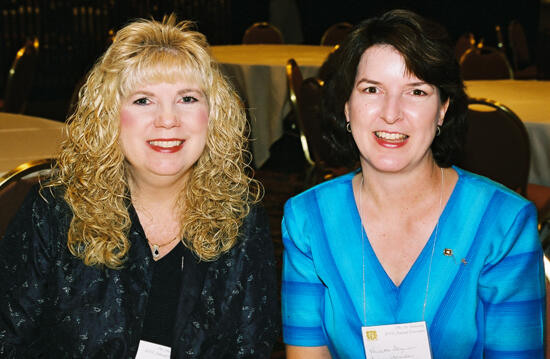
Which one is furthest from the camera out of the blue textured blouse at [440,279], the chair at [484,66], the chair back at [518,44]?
the chair back at [518,44]

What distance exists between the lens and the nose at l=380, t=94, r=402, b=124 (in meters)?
1.77

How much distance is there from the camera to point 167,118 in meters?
1.86

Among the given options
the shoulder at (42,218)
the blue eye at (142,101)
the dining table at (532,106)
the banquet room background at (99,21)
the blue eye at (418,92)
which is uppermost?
the blue eye at (418,92)

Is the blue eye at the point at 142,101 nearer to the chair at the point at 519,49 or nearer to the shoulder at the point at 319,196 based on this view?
the shoulder at the point at 319,196

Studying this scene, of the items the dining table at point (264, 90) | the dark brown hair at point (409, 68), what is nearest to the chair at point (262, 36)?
the dining table at point (264, 90)

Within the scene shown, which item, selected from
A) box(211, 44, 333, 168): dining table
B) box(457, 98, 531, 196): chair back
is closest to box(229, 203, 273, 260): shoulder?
box(457, 98, 531, 196): chair back

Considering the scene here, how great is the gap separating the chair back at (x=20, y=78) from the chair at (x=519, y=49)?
189 inches

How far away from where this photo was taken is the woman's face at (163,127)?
1872 millimetres

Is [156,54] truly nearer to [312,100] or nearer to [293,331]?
[293,331]

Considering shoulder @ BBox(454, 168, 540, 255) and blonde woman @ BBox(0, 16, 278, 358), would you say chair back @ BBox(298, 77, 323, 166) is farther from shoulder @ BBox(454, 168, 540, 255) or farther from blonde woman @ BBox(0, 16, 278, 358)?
shoulder @ BBox(454, 168, 540, 255)

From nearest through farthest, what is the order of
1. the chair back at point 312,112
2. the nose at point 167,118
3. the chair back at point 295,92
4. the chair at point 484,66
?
the nose at point 167,118, the chair back at point 312,112, the chair back at point 295,92, the chair at point 484,66

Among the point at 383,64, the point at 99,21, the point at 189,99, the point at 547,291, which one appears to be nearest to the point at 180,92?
the point at 189,99

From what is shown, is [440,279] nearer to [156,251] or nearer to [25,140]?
[156,251]

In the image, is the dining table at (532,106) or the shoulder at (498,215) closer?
the shoulder at (498,215)
